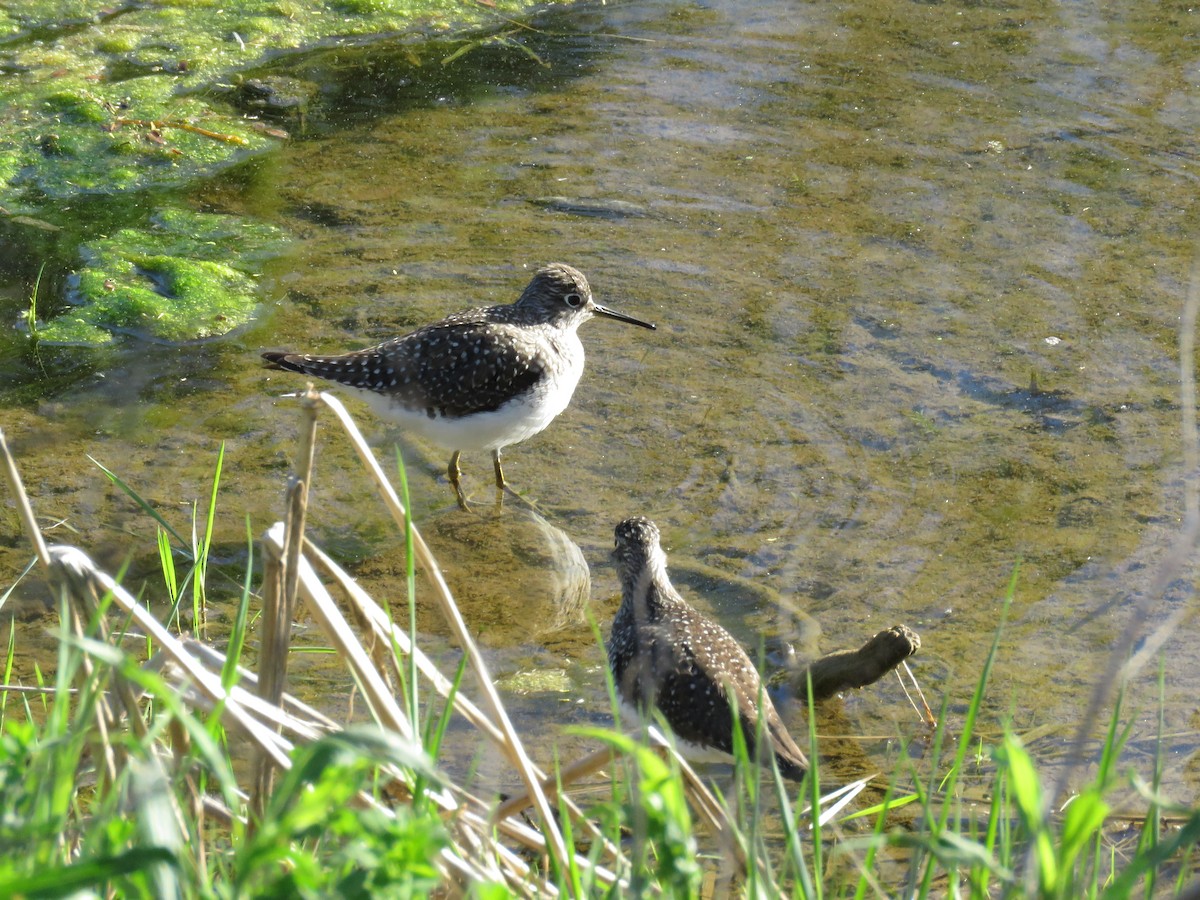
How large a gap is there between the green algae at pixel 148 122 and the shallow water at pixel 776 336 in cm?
31

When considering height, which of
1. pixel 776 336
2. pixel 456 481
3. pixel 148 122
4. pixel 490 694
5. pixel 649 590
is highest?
pixel 490 694

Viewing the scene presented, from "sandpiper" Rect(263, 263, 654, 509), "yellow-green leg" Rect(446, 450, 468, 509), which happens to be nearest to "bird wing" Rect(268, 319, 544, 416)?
"sandpiper" Rect(263, 263, 654, 509)

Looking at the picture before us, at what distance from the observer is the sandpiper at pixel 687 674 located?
382 cm

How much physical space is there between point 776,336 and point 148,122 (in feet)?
14.8

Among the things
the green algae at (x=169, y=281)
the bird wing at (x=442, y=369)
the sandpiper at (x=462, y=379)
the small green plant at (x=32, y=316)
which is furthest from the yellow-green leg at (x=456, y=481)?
the small green plant at (x=32, y=316)

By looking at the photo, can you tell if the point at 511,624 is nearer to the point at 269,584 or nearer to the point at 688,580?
the point at 688,580

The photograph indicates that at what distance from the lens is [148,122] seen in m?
8.52

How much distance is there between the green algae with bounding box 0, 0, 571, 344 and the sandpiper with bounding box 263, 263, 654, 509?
4.66 ft

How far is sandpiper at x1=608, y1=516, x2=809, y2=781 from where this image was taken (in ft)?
12.5

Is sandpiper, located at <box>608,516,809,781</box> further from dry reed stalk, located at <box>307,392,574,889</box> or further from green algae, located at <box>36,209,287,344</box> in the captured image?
green algae, located at <box>36,209,287,344</box>

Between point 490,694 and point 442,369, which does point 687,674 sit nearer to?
point 490,694

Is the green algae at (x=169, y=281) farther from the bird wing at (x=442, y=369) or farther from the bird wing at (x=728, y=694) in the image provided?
the bird wing at (x=728, y=694)

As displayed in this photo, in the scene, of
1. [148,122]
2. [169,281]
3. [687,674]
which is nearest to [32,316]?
[169,281]

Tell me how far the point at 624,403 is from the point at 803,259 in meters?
1.67
